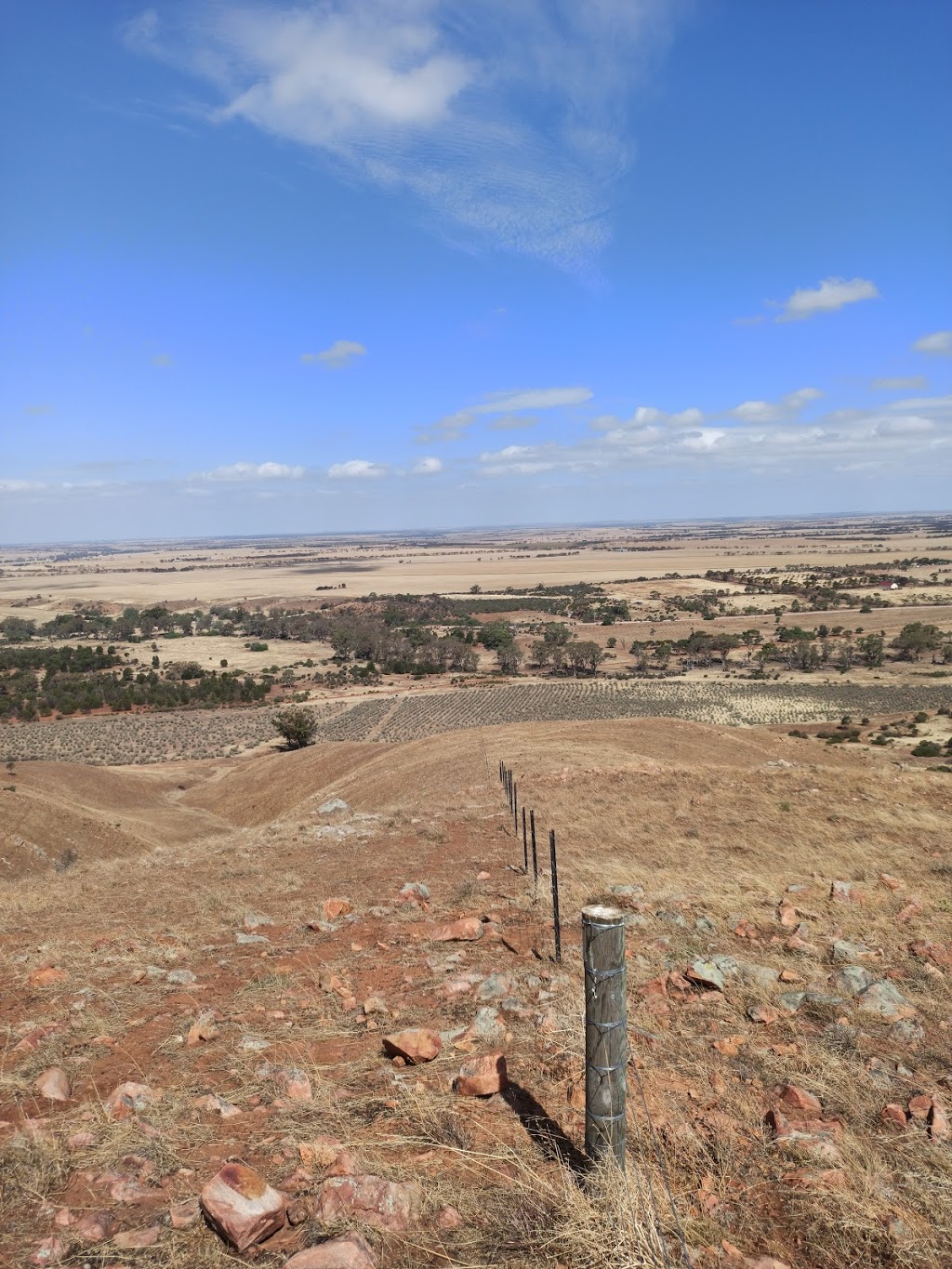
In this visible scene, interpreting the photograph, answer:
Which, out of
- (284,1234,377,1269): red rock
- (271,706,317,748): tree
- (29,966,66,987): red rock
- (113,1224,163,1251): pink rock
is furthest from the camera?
(271,706,317,748): tree

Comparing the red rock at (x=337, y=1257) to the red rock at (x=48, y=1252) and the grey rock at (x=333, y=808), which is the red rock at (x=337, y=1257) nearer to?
the red rock at (x=48, y=1252)

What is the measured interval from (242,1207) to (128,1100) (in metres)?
1.81

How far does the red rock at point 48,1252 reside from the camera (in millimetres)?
3848

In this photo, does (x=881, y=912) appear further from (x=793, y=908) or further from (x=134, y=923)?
(x=134, y=923)

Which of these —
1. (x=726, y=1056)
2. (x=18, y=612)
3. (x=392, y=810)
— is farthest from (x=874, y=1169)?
(x=18, y=612)

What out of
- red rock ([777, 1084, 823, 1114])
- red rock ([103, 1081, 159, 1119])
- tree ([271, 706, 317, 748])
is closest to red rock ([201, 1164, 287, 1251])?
red rock ([103, 1081, 159, 1119])

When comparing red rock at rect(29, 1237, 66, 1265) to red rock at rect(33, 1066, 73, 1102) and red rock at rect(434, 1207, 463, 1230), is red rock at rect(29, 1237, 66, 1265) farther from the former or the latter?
red rock at rect(434, 1207, 463, 1230)

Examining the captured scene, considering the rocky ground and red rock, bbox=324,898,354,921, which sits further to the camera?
red rock, bbox=324,898,354,921

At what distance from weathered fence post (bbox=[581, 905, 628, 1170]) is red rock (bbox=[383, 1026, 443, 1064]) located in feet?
6.28

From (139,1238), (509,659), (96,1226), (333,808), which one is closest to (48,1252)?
(96,1226)

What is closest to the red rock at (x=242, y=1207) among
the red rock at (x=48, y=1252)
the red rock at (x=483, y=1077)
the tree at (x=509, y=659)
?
the red rock at (x=48, y=1252)

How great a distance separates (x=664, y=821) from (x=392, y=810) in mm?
6493

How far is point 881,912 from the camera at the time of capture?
9.11 metres

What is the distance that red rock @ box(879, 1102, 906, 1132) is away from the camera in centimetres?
495
